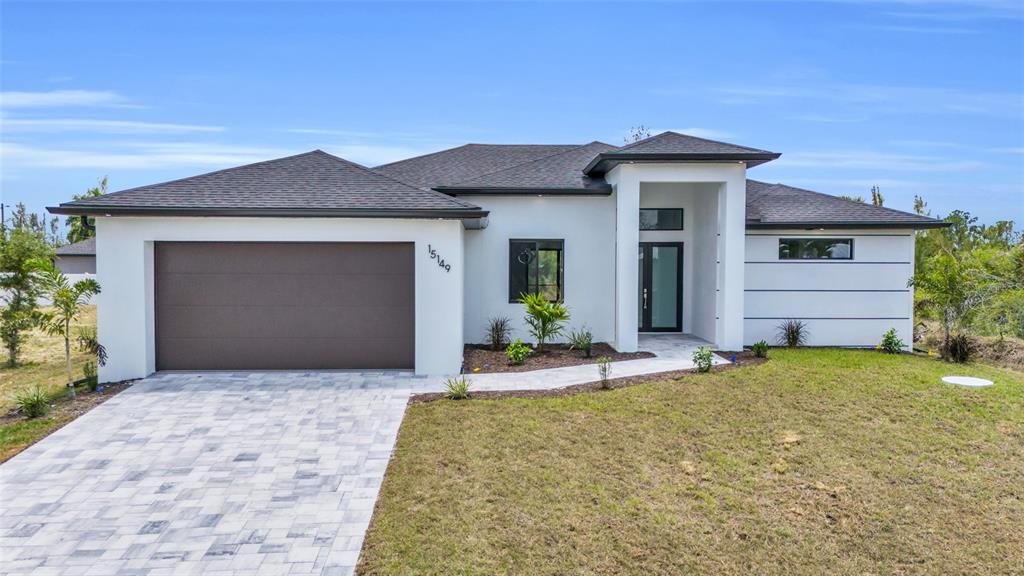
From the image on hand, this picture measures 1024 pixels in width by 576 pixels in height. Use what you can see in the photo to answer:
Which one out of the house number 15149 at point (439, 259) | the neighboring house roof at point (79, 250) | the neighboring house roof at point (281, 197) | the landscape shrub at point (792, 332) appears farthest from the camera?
the neighboring house roof at point (79, 250)

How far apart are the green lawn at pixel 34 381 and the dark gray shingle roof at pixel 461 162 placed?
8.12 metres

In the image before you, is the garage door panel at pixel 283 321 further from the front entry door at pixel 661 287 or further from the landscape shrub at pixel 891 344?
the landscape shrub at pixel 891 344

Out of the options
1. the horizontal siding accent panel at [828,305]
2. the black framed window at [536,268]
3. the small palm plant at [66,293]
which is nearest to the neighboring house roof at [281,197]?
the small palm plant at [66,293]

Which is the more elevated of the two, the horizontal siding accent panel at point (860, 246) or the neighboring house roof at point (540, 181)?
the neighboring house roof at point (540, 181)

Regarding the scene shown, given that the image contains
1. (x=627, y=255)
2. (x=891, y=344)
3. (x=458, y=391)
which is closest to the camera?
(x=458, y=391)

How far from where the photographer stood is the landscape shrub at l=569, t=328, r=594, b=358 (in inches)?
464

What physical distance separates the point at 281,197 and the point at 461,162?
6.89m

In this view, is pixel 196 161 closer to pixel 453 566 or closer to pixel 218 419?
pixel 218 419

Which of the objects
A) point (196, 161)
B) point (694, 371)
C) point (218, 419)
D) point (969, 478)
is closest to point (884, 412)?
point (969, 478)

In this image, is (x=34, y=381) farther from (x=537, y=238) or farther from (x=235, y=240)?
(x=537, y=238)

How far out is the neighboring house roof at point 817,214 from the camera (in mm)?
12859

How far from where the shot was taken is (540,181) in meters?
13.1

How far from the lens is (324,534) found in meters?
4.64

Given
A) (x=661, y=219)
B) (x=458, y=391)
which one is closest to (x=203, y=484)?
(x=458, y=391)
